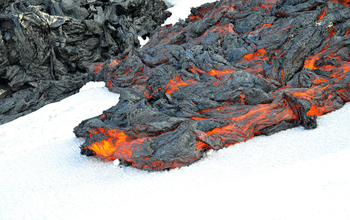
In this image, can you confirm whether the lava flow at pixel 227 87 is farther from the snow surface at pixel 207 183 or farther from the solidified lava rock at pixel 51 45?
the solidified lava rock at pixel 51 45

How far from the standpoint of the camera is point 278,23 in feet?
23.7

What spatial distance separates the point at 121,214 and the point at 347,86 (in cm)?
433

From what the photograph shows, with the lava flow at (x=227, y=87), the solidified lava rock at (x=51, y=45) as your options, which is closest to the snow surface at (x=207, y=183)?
the lava flow at (x=227, y=87)

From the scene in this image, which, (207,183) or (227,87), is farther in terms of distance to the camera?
(227,87)

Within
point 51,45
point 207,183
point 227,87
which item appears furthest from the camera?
point 51,45

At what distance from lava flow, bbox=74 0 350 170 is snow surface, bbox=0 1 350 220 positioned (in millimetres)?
223

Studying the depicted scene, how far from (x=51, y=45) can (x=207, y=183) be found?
913 centimetres

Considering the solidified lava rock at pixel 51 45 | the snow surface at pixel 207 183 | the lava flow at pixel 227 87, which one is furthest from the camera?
the solidified lava rock at pixel 51 45

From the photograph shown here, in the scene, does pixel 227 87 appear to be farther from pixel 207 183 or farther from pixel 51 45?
pixel 51 45

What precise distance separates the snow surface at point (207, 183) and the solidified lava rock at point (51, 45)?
4.28m

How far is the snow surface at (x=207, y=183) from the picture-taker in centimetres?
267

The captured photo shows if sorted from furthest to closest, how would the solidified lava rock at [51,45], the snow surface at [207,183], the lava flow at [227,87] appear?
the solidified lava rock at [51,45] → the lava flow at [227,87] → the snow surface at [207,183]

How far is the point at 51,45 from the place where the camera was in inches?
394

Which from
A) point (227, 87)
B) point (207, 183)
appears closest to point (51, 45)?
point (227, 87)
